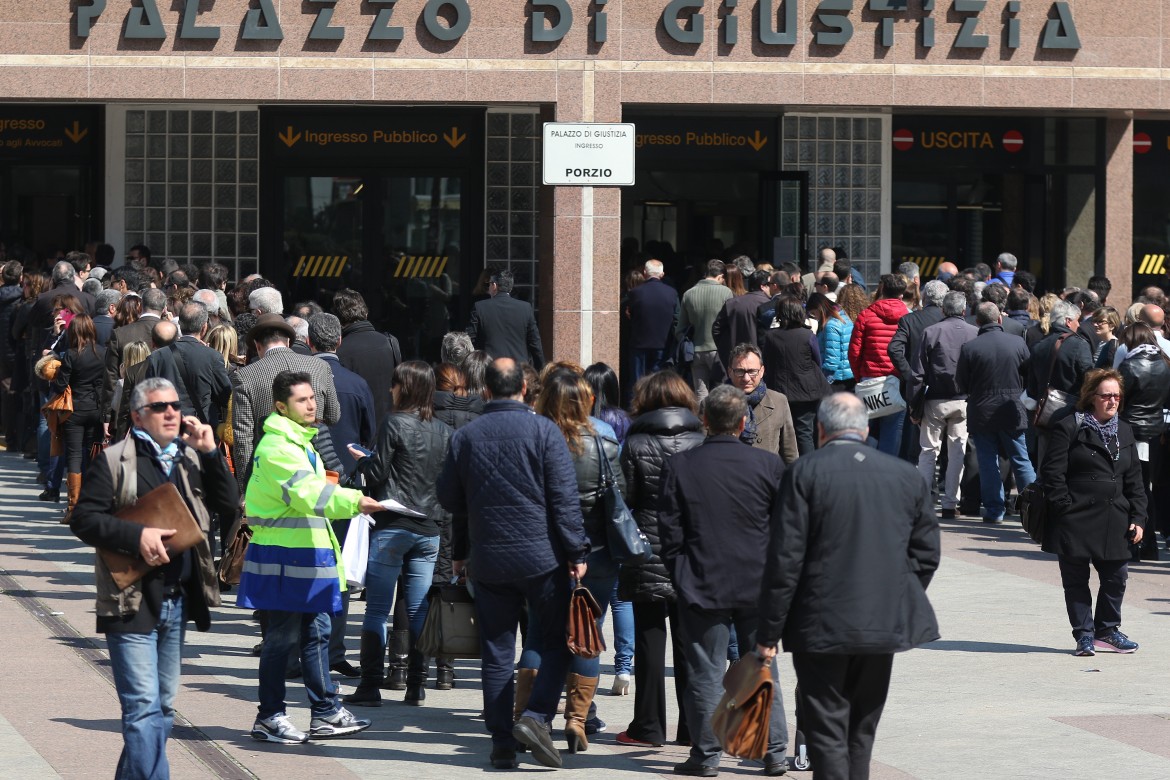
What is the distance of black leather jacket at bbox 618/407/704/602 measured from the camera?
27.1 ft

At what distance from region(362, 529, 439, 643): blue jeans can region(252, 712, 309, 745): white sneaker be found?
A: 866 millimetres

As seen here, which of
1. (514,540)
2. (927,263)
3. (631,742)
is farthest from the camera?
(927,263)

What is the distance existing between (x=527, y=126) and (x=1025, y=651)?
42.4 ft

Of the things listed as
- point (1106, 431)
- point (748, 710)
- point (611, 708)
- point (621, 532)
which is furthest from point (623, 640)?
point (1106, 431)

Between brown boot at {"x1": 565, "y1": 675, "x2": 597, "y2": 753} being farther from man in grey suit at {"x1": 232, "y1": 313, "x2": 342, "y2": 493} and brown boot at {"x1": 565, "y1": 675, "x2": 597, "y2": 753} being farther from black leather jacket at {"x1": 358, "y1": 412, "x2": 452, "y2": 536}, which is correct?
man in grey suit at {"x1": 232, "y1": 313, "x2": 342, "y2": 493}

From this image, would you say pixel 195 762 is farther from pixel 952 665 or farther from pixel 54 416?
pixel 54 416

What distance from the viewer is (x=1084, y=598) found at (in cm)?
1052

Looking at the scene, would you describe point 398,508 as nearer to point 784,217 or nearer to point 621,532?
point 621,532

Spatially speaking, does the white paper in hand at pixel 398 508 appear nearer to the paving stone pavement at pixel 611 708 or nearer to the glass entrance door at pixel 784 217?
the paving stone pavement at pixel 611 708

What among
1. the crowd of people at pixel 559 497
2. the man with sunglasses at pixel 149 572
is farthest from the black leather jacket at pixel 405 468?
the man with sunglasses at pixel 149 572

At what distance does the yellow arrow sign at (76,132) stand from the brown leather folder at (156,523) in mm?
16609

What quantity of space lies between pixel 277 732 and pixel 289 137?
1460 centimetres

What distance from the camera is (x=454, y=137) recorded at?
2220 centimetres

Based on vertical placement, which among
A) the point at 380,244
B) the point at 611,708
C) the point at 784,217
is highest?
the point at 784,217
